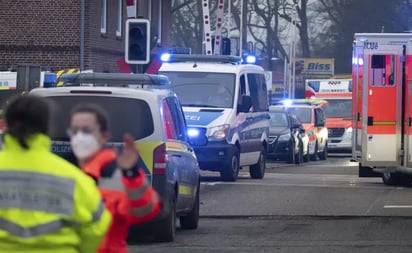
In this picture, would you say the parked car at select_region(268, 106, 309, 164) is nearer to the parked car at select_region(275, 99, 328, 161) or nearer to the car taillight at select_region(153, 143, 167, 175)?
the parked car at select_region(275, 99, 328, 161)

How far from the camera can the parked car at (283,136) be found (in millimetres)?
32312

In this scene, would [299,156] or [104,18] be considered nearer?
[299,156]

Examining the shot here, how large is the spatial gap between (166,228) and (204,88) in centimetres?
973

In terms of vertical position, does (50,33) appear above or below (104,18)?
below

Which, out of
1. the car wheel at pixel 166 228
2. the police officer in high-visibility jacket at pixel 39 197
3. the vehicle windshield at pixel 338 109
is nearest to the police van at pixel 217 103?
the car wheel at pixel 166 228

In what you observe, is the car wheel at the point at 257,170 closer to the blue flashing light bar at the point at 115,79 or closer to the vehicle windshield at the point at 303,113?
the blue flashing light bar at the point at 115,79

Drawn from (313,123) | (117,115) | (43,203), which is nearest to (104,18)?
(313,123)

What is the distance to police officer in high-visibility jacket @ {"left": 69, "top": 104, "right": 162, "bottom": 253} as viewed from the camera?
16.1 ft

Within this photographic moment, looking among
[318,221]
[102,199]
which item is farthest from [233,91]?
[102,199]

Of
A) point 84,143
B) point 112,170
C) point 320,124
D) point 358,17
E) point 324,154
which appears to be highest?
point 358,17

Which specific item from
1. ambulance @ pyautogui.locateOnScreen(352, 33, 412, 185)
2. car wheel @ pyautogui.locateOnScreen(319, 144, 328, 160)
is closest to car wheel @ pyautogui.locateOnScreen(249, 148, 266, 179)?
ambulance @ pyautogui.locateOnScreen(352, 33, 412, 185)

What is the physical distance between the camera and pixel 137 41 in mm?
18797

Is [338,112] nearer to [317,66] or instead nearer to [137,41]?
[137,41]

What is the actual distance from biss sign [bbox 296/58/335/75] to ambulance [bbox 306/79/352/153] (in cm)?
2791
